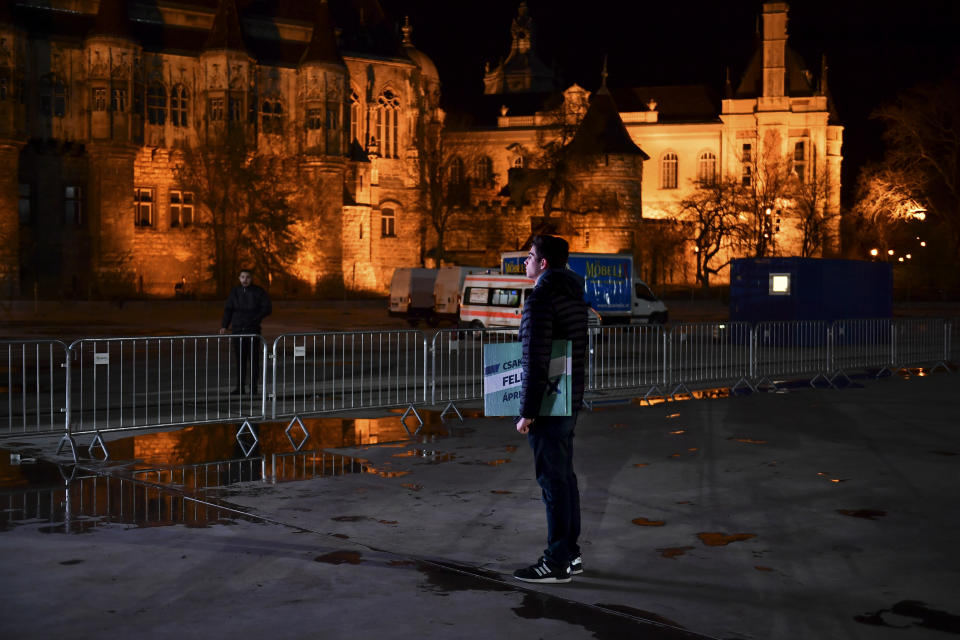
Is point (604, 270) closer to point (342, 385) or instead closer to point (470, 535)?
point (342, 385)

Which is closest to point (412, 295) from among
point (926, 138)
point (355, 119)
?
point (355, 119)

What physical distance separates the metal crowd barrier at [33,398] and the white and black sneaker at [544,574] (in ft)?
20.2

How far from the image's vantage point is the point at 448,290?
38.0 m

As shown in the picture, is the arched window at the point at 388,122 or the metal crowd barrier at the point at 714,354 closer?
the metal crowd barrier at the point at 714,354

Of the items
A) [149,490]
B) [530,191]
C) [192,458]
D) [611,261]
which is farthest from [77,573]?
[530,191]

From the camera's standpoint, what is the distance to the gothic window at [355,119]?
72.1 m

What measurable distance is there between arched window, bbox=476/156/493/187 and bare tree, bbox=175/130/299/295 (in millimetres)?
36848

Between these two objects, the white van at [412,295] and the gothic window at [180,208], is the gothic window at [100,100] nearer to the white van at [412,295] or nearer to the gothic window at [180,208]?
the gothic window at [180,208]

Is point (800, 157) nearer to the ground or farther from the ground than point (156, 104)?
farther from the ground

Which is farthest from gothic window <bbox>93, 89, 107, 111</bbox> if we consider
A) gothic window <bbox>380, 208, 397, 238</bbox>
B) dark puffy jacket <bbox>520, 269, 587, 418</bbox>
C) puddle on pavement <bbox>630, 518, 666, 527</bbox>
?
dark puffy jacket <bbox>520, 269, 587, 418</bbox>

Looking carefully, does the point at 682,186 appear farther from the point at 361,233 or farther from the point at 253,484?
the point at 253,484

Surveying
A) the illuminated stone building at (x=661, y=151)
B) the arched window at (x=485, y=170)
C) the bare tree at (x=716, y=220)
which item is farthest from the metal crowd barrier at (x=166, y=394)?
the arched window at (x=485, y=170)

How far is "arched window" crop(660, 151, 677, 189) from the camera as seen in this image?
330 ft

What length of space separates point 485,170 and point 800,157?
2706 cm
